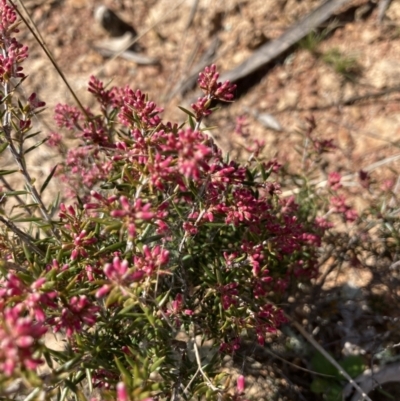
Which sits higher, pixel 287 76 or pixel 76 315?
pixel 287 76

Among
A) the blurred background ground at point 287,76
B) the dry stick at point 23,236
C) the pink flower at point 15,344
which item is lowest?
the pink flower at point 15,344

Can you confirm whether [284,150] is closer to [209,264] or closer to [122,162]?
[209,264]

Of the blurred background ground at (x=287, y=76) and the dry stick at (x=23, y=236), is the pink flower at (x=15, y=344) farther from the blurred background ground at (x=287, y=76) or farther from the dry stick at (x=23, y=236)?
the blurred background ground at (x=287, y=76)

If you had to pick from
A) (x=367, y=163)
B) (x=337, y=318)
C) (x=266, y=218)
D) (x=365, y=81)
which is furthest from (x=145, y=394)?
(x=365, y=81)

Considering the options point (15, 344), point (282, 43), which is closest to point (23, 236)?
point (15, 344)

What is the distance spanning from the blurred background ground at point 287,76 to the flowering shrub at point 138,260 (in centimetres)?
106

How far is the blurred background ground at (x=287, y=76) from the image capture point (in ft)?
13.3

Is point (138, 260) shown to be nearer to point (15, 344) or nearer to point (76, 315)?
point (76, 315)

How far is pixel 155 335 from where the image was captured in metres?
2.59

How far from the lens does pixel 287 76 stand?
575 centimetres

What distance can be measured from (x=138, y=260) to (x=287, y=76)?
422 centimetres

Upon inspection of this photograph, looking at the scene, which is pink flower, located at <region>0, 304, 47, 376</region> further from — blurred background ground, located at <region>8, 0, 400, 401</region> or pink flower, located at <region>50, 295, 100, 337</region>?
blurred background ground, located at <region>8, 0, 400, 401</region>

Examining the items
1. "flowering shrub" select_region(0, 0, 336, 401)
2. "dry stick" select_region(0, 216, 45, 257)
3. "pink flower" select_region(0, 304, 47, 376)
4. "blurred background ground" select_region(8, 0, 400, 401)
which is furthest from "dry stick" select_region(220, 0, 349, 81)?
"pink flower" select_region(0, 304, 47, 376)

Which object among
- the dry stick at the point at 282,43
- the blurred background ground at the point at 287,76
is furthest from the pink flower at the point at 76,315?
the dry stick at the point at 282,43
